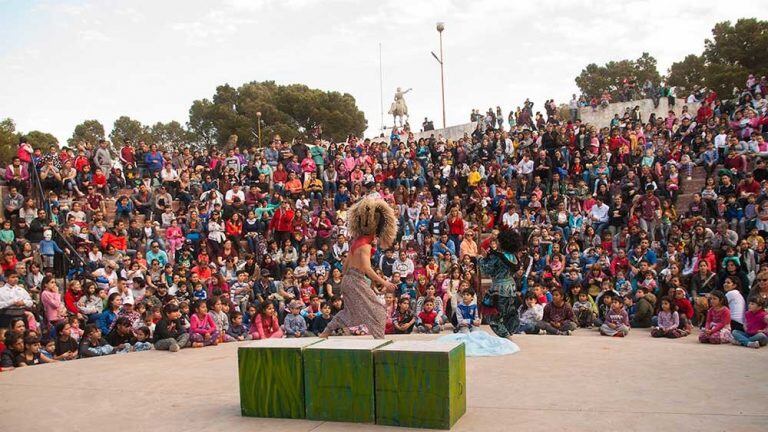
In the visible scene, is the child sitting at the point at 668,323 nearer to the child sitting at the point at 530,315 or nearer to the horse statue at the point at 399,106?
the child sitting at the point at 530,315

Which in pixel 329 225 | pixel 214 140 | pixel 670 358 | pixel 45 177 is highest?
pixel 214 140

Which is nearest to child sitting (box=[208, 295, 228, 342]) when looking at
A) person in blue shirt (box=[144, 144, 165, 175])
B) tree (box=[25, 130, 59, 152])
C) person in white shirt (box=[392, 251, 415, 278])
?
person in white shirt (box=[392, 251, 415, 278])

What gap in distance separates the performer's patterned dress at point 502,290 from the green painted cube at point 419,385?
12.1ft

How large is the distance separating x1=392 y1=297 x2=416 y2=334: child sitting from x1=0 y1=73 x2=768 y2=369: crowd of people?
0.03m

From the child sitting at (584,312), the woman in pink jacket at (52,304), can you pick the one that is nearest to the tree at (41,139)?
the woman in pink jacket at (52,304)

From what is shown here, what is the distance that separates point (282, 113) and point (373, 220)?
4519cm

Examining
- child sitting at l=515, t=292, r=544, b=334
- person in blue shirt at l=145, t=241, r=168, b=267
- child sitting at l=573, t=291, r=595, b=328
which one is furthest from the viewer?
person in blue shirt at l=145, t=241, r=168, b=267

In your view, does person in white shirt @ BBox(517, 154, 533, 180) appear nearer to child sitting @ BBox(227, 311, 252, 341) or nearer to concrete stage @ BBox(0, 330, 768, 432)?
concrete stage @ BBox(0, 330, 768, 432)

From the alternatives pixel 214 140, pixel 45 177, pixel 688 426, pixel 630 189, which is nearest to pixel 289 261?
pixel 45 177

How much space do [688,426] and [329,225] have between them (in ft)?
36.7

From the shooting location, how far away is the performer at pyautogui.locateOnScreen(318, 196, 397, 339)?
22.7 feet

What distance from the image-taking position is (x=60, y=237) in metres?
13.1

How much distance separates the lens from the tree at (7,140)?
3844 cm

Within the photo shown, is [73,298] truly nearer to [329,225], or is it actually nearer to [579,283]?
[329,225]
